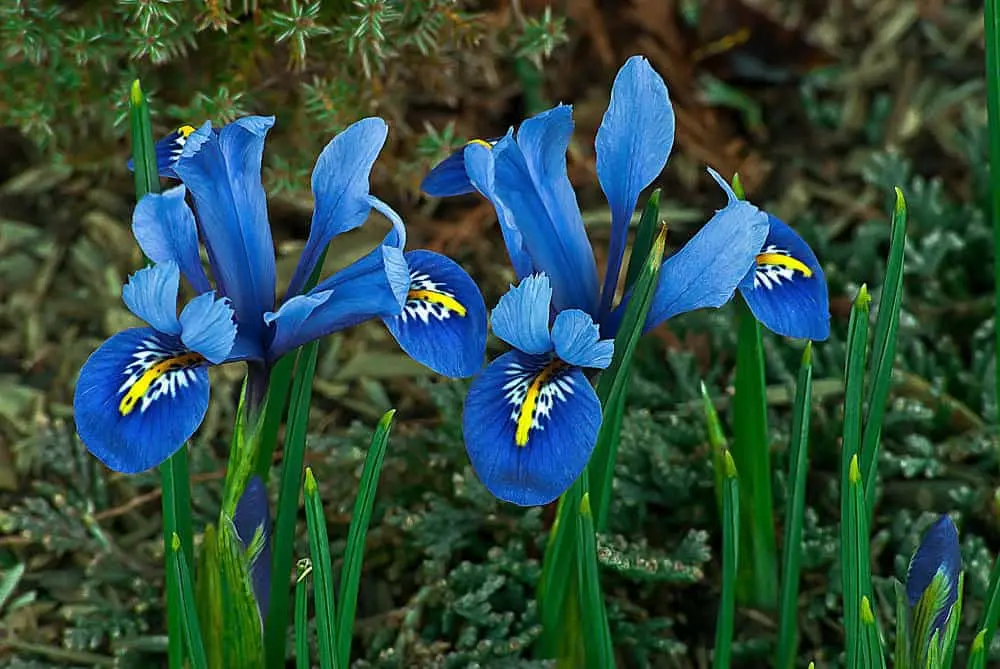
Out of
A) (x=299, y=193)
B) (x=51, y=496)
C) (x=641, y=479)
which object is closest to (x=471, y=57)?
(x=299, y=193)

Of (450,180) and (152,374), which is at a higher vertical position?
(450,180)

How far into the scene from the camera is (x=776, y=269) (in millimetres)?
1450

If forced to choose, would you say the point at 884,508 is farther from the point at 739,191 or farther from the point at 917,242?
the point at 739,191

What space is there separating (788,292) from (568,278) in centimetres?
26

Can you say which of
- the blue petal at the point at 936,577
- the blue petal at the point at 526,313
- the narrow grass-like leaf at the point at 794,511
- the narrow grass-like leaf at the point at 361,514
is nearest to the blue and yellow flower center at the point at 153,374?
the narrow grass-like leaf at the point at 361,514

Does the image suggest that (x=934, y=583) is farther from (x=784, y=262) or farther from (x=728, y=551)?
(x=784, y=262)

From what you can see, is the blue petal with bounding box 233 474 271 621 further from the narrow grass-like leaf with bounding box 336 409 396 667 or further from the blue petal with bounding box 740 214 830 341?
the blue petal with bounding box 740 214 830 341

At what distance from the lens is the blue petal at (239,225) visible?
4.52 ft

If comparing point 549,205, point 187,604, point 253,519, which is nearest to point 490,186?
point 549,205

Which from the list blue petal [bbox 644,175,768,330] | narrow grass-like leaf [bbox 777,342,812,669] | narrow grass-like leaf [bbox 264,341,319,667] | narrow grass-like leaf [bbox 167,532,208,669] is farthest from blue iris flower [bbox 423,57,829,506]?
narrow grass-like leaf [bbox 167,532,208,669]

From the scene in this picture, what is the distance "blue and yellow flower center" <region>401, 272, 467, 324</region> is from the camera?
4.49 ft

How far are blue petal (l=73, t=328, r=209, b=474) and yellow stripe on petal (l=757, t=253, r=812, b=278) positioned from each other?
667 mm

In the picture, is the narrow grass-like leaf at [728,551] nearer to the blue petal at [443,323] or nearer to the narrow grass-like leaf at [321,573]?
the blue petal at [443,323]

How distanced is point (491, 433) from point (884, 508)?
3.64ft
